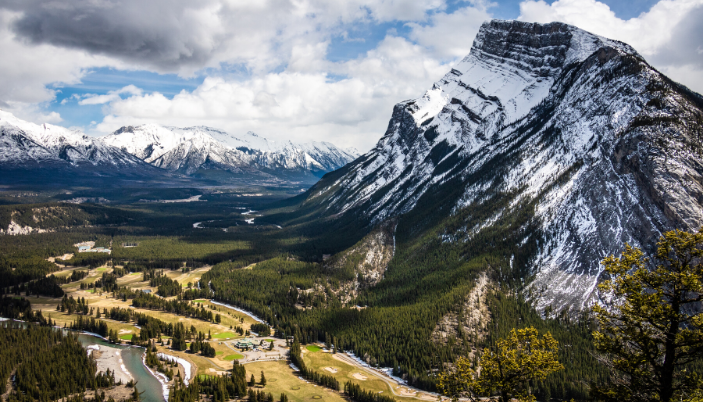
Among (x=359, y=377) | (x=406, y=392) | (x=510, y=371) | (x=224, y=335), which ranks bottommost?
(x=406, y=392)

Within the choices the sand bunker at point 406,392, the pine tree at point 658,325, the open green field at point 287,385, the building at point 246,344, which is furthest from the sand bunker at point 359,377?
the pine tree at point 658,325

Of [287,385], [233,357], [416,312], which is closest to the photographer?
[287,385]

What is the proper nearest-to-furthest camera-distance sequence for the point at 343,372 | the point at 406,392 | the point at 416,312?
the point at 406,392 < the point at 343,372 < the point at 416,312

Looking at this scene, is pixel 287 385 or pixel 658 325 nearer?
pixel 658 325

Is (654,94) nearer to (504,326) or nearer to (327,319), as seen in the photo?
(504,326)

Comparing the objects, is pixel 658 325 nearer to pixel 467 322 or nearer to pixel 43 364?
pixel 467 322

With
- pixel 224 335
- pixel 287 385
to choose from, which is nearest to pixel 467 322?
pixel 287 385

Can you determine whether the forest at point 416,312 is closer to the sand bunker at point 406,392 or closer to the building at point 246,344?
the sand bunker at point 406,392
